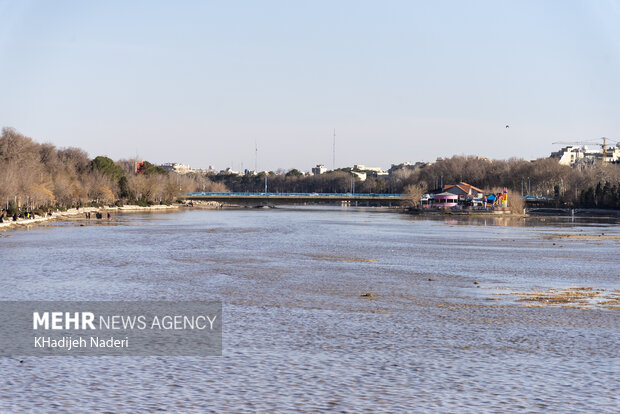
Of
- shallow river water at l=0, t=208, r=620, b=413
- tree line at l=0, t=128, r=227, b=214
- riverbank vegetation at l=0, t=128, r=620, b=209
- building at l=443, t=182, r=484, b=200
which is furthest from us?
building at l=443, t=182, r=484, b=200

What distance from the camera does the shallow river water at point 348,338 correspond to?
14430mm

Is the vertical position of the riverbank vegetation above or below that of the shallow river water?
above

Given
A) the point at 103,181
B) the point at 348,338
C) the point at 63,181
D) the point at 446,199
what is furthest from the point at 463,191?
the point at 348,338

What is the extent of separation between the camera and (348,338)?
64.2 feet

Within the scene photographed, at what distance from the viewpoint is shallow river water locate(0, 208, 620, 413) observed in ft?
47.3

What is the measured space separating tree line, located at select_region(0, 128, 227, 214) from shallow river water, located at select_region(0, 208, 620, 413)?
182 ft

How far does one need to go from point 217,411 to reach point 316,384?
2515 mm

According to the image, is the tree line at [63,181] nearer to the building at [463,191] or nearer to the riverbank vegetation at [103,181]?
the riverbank vegetation at [103,181]

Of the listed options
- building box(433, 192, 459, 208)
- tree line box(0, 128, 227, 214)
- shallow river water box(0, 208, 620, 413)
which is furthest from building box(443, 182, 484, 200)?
shallow river water box(0, 208, 620, 413)

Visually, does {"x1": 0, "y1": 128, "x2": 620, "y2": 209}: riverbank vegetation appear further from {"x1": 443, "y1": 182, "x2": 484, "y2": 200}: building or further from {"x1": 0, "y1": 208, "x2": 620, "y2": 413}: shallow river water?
{"x1": 0, "y1": 208, "x2": 620, "y2": 413}: shallow river water

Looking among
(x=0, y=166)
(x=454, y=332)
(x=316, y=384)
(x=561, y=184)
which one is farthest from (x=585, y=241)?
(x=561, y=184)

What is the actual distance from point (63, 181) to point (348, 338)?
343 feet

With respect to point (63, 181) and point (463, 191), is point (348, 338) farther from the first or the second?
point (463, 191)

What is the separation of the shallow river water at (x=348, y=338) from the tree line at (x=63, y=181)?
5555 cm
